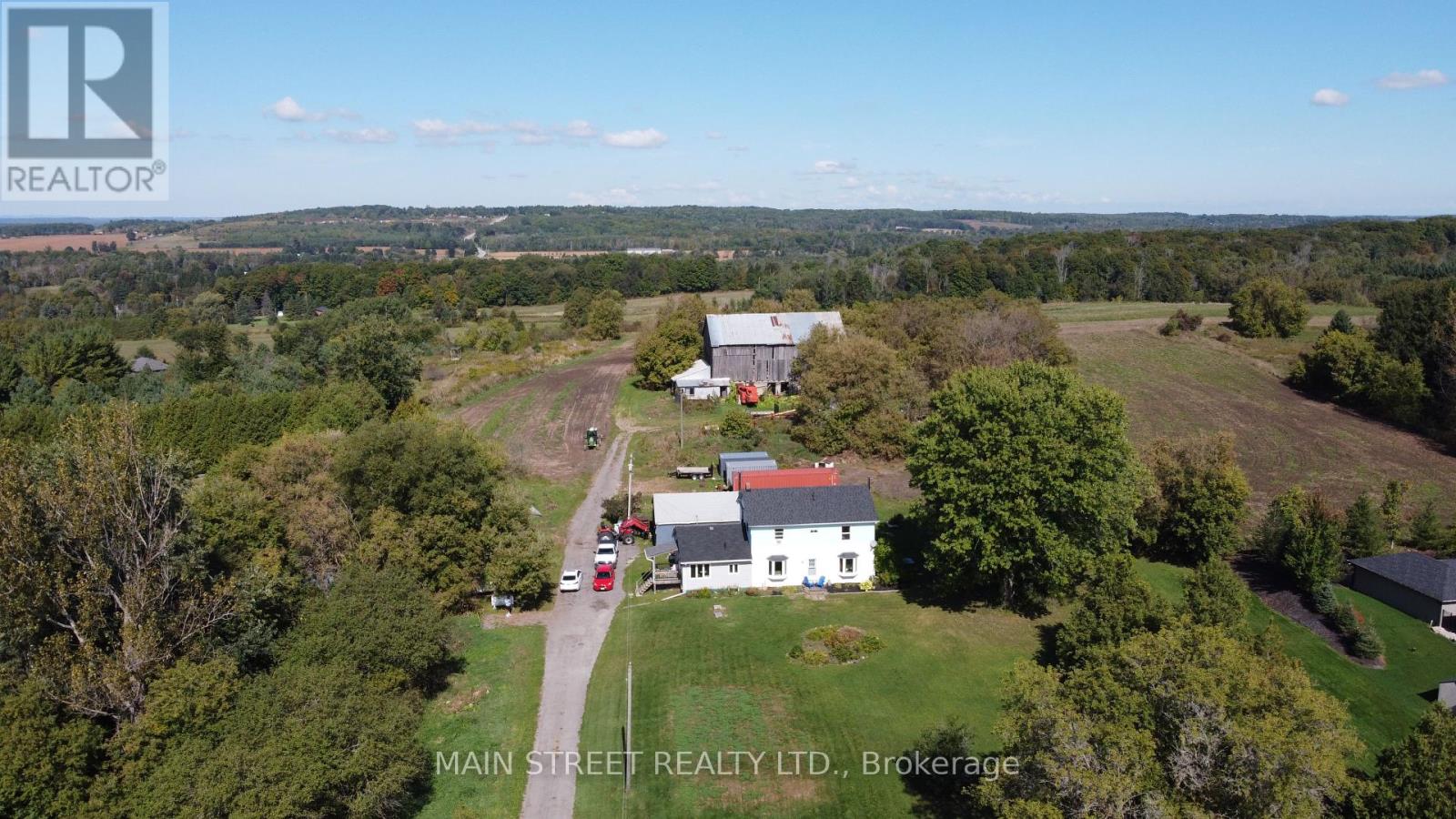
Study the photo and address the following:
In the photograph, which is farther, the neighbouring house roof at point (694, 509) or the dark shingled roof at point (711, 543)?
the neighbouring house roof at point (694, 509)

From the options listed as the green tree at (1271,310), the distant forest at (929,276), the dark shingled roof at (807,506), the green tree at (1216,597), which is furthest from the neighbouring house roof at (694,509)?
the distant forest at (929,276)

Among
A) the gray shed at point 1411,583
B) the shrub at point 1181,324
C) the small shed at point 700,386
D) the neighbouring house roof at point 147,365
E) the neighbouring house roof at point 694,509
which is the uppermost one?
the shrub at point 1181,324

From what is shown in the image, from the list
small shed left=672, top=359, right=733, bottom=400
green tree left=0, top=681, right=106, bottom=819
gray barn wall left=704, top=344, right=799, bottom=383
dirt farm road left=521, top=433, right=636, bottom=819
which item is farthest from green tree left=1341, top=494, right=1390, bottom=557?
green tree left=0, top=681, right=106, bottom=819

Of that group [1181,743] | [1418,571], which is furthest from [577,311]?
[1181,743]

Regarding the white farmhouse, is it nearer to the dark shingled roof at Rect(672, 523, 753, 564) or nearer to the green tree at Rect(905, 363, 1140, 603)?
the dark shingled roof at Rect(672, 523, 753, 564)

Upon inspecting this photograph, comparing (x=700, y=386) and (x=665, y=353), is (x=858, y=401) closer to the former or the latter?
(x=700, y=386)

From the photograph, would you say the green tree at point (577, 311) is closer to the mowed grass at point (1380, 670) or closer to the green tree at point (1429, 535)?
the mowed grass at point (1380, 670)
